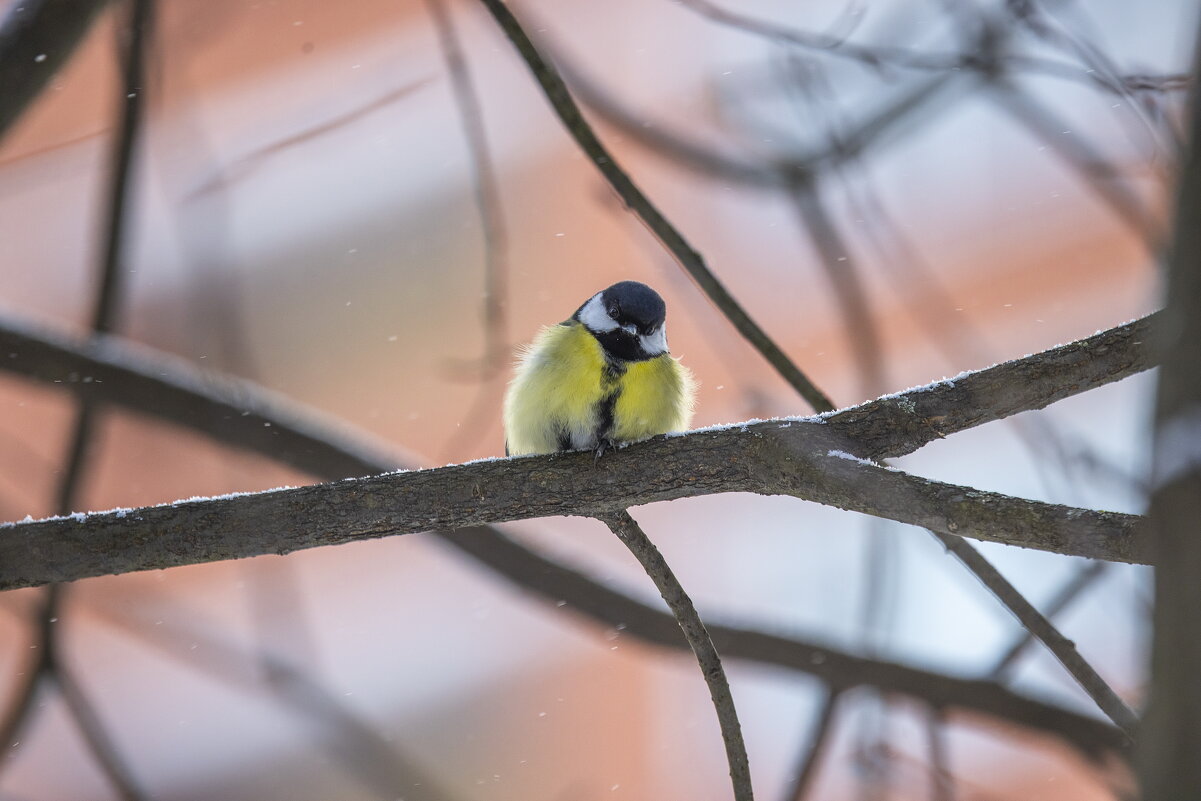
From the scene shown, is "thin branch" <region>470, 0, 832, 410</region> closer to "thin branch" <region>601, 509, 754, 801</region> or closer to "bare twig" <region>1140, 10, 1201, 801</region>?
"thin branch" <region>601, 509, 754, 801</region>

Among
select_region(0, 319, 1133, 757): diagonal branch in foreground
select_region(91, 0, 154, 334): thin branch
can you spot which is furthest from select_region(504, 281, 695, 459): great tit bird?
select_region(91, 0, 154, 334): thin branch

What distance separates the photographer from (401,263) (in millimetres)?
5617

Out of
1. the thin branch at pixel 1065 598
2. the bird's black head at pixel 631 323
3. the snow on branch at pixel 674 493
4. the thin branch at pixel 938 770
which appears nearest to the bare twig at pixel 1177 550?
the snow on branch at pixel 674 493

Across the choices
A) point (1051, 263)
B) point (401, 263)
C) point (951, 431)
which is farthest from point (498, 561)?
point (1051, 263)

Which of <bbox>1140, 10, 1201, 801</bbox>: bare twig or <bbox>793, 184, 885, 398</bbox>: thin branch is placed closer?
<bbox>1140, 10, 1201, 801</bbox>: bare twig

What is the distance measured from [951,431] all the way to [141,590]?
13.9ft

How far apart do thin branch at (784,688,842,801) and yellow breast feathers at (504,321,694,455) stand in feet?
2.27

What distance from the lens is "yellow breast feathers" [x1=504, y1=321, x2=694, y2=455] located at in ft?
6.66

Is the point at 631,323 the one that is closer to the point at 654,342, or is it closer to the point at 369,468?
the point at 654,342

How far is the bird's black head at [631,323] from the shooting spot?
83.7 inches

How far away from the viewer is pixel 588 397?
6.69 feet

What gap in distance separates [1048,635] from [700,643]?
0.57 m

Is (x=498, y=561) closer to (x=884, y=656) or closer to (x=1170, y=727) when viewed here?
(x=884, y=656)

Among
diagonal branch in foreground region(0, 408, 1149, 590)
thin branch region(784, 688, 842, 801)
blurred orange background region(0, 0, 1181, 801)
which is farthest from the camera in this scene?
blurred orange background region(0, 0, 1181, 801)
